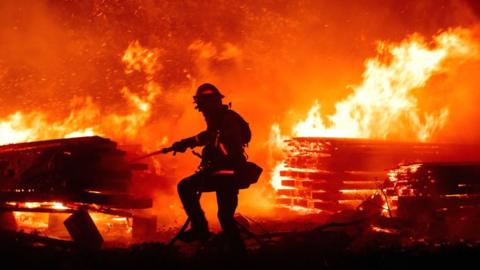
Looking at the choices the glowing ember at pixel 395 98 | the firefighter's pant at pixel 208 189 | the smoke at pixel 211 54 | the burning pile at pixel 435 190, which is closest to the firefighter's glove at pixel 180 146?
the firefighter's pant at pixel 208 189

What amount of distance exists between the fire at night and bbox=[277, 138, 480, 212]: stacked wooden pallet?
5 centimetres

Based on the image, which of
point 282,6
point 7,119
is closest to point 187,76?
point 282,6

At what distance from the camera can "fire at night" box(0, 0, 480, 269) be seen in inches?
241

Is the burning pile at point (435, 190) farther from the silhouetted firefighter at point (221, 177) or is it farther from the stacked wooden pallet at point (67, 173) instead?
the stacked wooden pallet at point (67, 173)

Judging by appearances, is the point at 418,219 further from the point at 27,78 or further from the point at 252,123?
the point at 27,78

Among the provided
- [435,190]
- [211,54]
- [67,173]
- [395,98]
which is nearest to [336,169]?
[435,190]

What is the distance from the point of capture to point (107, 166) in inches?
327

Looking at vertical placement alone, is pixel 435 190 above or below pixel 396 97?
below

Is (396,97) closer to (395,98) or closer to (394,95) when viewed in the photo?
(395,98)

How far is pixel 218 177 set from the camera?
5.92 m

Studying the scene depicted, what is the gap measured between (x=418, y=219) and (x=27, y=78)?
1646 centimetres

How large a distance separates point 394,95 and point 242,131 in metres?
12.8

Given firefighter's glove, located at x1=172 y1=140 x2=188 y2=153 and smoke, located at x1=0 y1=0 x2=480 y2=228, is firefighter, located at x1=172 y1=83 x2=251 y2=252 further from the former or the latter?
smoke, located at x1=0 y1=0 x2=480 y2=228

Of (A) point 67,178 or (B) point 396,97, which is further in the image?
(B) point 396,97
